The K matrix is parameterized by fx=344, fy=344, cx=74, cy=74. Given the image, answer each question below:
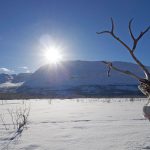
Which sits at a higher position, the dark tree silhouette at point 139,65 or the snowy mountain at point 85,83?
the snowy mountain at point 85,83

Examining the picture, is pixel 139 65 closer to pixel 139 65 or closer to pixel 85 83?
pixel 139 65

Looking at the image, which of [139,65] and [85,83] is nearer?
[139,65]

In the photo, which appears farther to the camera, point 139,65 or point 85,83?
point 85,83

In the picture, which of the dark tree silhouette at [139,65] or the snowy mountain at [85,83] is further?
the snowy mountain at [85,83]

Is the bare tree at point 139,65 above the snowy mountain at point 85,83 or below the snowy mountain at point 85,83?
below

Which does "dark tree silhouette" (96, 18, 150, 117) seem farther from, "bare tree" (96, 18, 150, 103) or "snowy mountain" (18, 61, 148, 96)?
"snowy mountain" (18, 61, 148, 96)

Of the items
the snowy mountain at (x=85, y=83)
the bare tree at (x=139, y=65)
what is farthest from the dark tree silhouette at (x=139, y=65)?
the snowy mountain at (x=85, y=83)

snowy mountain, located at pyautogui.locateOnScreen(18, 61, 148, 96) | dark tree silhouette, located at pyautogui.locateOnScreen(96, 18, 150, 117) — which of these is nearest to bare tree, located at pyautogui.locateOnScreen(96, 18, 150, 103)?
dark tree silhouette, located at pyautogui.locateOnScreen(96, 18, 150, 117)

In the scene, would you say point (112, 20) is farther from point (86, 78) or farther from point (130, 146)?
point (86, 78)

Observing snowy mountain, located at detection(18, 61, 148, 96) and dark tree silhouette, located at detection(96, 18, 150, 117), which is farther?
snowy mountain, located at detection(18, 61, 148, 96)

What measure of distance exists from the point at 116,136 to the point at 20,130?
2486mm

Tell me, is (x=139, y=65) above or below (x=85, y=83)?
below

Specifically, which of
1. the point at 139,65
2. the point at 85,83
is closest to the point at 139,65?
the point at 139,65

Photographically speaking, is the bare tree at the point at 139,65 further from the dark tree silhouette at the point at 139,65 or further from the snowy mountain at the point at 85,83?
the snowy mountain at the point at 85,83
